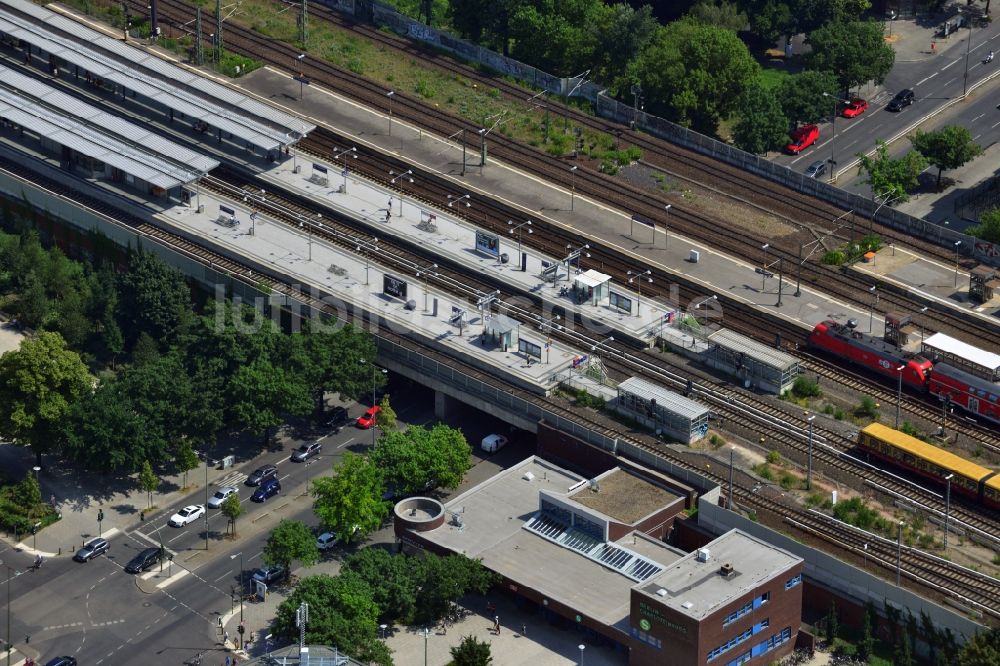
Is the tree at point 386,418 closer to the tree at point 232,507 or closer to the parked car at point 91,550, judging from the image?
the tree at point 232,507

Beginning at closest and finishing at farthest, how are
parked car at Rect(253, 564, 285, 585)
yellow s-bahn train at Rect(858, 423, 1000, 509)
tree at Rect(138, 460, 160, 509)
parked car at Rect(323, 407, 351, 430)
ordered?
parked car at Rect(253, 564, 285, 585) → yellow s-bahn train at Rect(858, 423, 1000, 509) → tree at Rect(138, 460, 160, 509) → parked car at Rect(323, 407, 351, 430)

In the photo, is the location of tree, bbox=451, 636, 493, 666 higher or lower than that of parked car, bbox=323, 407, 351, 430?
higher

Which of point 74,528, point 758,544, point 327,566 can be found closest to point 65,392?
point 74,528

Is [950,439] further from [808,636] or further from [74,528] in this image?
[74,528]

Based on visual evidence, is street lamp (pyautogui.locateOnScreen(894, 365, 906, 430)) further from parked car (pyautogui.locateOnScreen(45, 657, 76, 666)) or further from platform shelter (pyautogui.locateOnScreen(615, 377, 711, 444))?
parked car (pyautogui.locateOnScreen(45, 657, 76, 666))

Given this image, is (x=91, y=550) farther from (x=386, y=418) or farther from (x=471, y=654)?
(x=471, y=654)

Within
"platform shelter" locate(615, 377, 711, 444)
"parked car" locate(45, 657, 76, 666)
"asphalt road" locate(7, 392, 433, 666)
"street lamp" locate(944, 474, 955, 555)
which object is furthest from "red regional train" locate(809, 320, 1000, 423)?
"parked car" locate(45, 657, 76, 666)

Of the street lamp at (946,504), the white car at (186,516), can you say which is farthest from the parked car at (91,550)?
the street lamp at (946,504)
